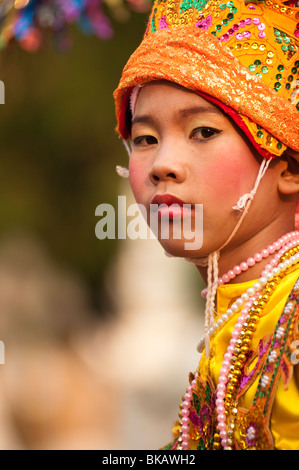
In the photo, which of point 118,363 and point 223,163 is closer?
point 223,163

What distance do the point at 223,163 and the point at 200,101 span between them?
8.7 inches

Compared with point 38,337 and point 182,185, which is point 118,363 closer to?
point 38,337

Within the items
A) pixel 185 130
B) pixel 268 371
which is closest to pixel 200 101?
pixel 185 130

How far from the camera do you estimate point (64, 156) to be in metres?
7.50

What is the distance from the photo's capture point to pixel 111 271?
7.78 metres

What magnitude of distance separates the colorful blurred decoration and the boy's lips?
4.34 feet

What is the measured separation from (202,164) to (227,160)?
0.08 metres

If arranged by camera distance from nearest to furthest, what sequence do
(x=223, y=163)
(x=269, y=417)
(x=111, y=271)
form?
(x=269, y=417), (x=223, y=163), (x=111, y=271)

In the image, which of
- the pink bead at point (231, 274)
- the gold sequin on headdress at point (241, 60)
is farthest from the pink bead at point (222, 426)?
the gold sequin on headdress at point (241, 60)

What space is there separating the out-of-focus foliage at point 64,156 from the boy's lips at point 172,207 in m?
4.96

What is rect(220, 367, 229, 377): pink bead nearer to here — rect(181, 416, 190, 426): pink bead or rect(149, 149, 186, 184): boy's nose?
rect(181, 416, 190, 426): pink bead

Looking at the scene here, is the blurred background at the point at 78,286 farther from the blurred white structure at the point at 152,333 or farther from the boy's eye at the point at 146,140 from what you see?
the boy's eye at the point at 146,140

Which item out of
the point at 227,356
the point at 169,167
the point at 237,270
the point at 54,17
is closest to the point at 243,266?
the point at 237,270

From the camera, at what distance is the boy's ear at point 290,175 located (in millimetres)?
2400
